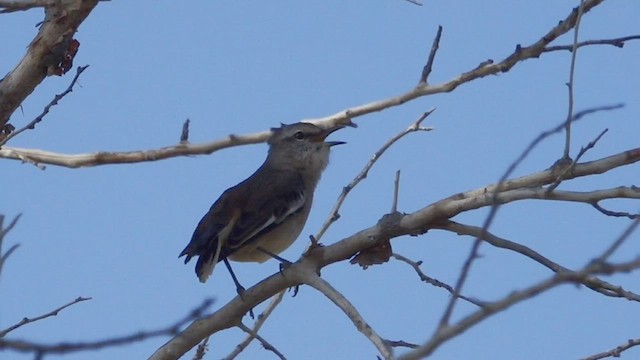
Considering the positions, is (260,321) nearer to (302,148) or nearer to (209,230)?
(209,230)

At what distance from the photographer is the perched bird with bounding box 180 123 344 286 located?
7.19m

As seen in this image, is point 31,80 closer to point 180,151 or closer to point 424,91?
point 180,151

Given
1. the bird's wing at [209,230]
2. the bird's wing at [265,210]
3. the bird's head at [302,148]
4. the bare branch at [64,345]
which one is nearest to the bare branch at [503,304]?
the bare branch at [64,345]

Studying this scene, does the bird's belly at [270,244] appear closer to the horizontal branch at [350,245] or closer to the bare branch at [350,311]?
the horizontal branch at [350,245]

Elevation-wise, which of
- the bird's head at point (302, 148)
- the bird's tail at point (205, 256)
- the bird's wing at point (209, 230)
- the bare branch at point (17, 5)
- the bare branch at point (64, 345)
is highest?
the bird's head at point (302, 148)

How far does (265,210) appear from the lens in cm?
764

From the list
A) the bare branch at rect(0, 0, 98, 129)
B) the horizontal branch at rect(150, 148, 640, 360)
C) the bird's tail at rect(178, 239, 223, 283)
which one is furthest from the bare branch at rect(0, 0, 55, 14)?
the bird's tail at rect(178, 239, 223, 283)

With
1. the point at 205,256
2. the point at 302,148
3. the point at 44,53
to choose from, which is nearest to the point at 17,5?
the point at 44,53

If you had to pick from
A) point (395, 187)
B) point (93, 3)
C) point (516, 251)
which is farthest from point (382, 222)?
point (93, 3)

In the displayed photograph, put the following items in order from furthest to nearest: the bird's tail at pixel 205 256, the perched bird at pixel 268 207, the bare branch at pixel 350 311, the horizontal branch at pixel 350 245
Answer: the perched bird at pixel 268 207 → the bird's tail at pixel 205 256 → the horizontal branch at pixel 350 245 → the bare branch at pixel 350 311

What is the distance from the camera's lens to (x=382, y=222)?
545 cm

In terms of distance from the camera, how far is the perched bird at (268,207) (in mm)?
7189

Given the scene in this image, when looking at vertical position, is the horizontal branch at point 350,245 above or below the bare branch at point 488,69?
below

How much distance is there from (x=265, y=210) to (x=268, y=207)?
4 cm
